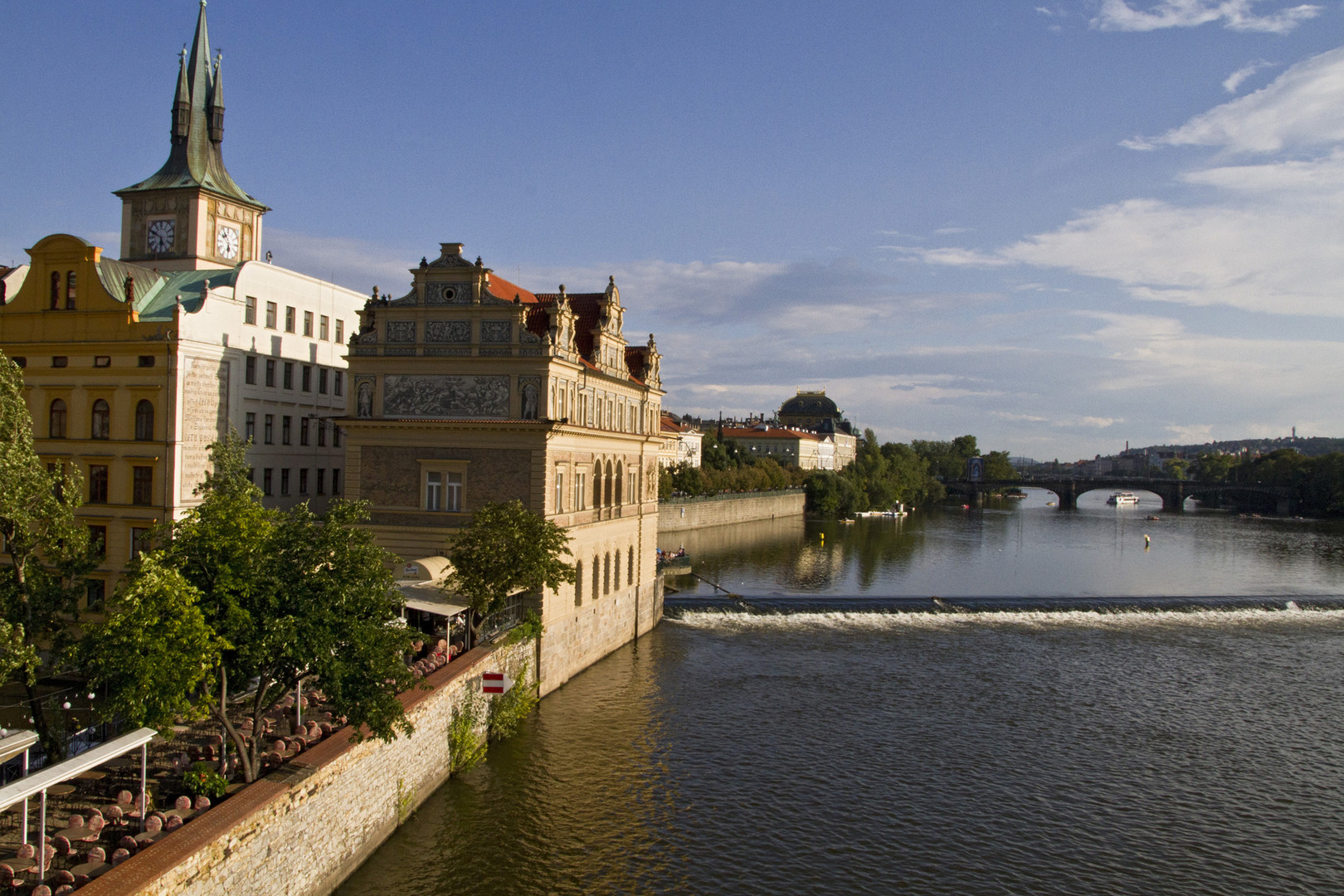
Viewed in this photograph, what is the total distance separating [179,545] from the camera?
17.8 meters

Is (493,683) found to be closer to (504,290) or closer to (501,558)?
(501,558)

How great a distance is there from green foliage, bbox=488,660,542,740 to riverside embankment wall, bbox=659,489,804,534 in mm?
63884

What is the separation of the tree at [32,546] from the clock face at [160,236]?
24.9 m

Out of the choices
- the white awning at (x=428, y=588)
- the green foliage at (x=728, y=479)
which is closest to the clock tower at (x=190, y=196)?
the white awning at (x=428, y=588)

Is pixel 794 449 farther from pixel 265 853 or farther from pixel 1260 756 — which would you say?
pixel 265 853

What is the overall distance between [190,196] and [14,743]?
3282cm

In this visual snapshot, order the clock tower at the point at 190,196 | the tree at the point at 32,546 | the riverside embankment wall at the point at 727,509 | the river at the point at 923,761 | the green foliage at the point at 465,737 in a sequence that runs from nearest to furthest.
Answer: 1. the tree at the point at 32,546
2. the river at the point at 923,761
3. the green foliage at the point at 465,737
4. the clock tower at the point at 190,196
5. the riverside embankment wall at the point at 727,509

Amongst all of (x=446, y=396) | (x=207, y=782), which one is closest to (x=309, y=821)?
(x=207, y=782)

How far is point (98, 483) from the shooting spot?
3372 centimetres

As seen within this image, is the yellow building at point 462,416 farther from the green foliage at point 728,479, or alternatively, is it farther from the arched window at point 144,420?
the green foliage at point 728,479

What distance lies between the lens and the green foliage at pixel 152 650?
1574 centimetres

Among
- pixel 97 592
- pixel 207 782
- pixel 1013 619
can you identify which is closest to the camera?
pixel 207 782

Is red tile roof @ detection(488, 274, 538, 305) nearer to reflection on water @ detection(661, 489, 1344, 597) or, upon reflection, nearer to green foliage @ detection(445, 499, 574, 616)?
green foliage @ detection(445, 499, 574, 616)

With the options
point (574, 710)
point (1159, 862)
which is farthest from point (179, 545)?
point (1159, 862)
